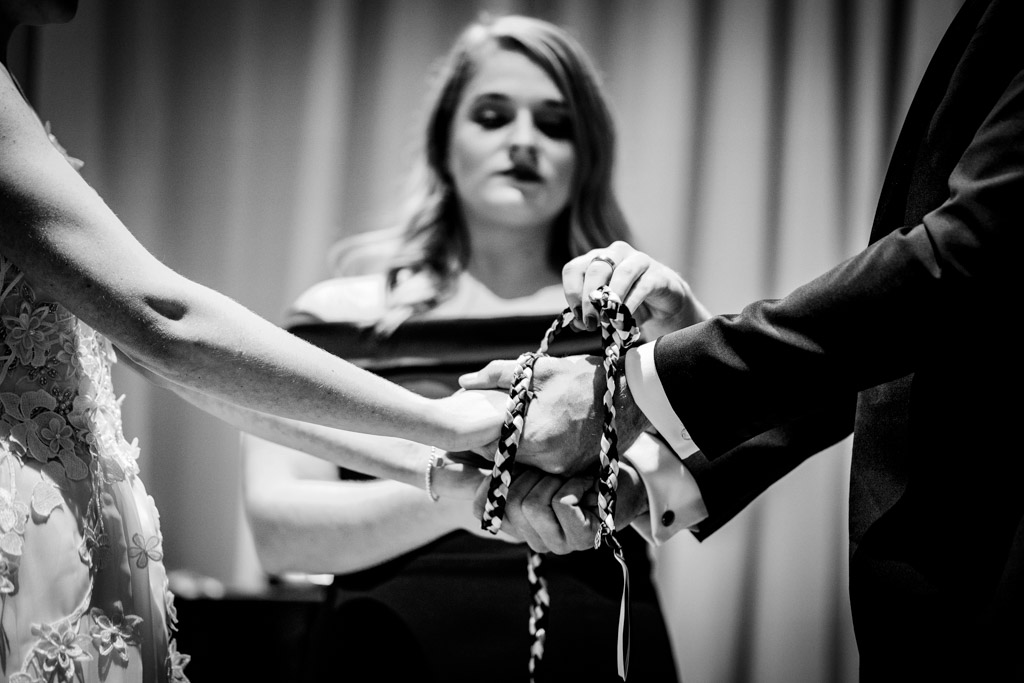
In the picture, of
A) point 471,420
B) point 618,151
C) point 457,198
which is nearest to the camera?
point 471,420

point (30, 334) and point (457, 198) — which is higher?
point (457, 198)

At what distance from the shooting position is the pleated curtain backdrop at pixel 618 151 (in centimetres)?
205

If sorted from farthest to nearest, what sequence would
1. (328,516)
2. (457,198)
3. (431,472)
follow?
(457,198)
(328,516)
(431,472)

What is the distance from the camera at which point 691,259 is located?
2.10m

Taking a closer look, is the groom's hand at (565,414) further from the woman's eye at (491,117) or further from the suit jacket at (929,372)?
the woman's eye at (491,117)

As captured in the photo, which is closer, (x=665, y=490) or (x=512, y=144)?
(x=665, y=490)

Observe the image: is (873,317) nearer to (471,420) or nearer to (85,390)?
(471,420)

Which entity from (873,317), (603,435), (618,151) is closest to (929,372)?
(873,317)

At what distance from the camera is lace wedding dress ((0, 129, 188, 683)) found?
82 cm

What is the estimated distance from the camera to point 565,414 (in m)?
1.18

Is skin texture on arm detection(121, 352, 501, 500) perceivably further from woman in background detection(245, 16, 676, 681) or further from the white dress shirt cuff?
the white dress shirt cuff

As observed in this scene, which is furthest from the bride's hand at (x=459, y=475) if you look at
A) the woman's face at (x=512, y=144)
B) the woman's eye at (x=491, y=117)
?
the woman's eye at (x=491, y=117)

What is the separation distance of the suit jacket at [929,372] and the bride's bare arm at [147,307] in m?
0.34

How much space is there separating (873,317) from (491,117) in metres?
0.76
